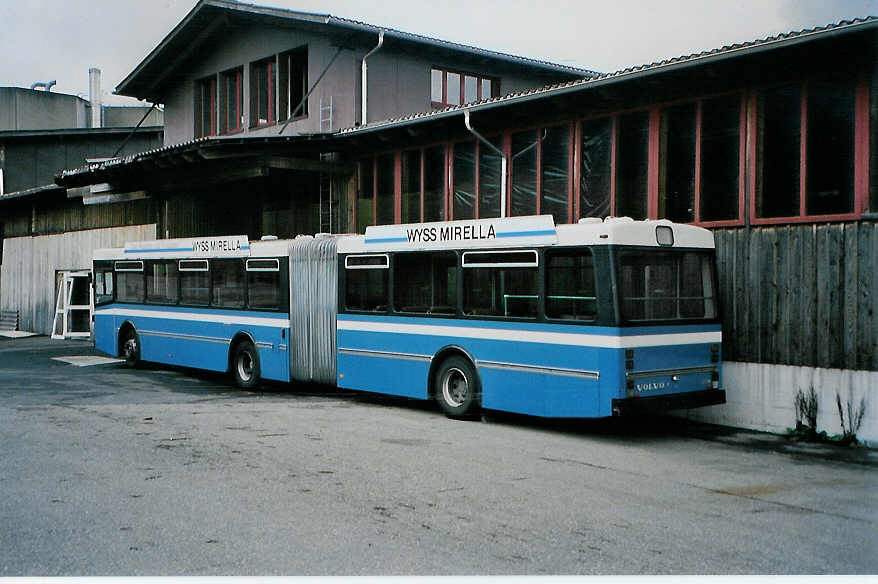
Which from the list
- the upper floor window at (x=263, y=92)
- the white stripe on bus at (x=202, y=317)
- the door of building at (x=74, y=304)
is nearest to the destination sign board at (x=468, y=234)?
the white stripe on bus at (x=202, y=317)

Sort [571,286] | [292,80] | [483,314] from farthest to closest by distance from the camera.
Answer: [292,80] < [483,314] < [571,286]

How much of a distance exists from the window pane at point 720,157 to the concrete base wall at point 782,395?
7.30ft

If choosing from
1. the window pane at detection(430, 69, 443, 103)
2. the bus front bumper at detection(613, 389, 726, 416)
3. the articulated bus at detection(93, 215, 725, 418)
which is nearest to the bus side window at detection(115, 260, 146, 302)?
the articulated bus at detection(93, 215, 725, 418)

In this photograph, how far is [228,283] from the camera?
1658cm

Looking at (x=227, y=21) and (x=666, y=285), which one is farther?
(x=227, y=21)

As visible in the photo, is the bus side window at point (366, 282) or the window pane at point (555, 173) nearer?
the bus side window at point (366, 282)

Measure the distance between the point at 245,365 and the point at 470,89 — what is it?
1076 cm

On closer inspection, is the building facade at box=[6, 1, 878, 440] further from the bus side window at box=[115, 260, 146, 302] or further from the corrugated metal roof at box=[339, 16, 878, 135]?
the bus side window at box=[115, 260, 146, 302]

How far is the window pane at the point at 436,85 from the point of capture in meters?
22.7

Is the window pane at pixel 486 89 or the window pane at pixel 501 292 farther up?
the window pane at pixel 486 89

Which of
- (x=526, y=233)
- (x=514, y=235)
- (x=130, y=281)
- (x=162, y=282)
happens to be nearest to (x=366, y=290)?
(x=514, y=235)

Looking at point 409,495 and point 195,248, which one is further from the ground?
point 195,248

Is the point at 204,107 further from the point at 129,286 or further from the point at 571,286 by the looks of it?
the point at 571,286

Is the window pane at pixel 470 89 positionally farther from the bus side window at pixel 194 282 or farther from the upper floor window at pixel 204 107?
the bus side window at pixel 194 282
